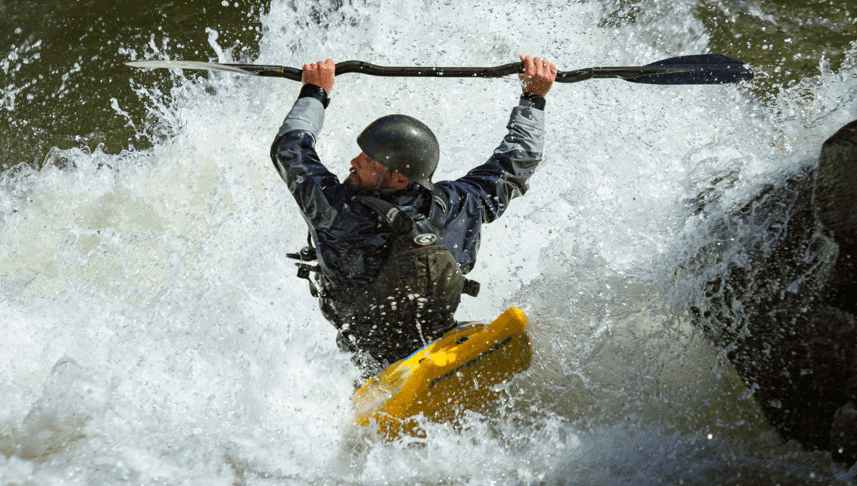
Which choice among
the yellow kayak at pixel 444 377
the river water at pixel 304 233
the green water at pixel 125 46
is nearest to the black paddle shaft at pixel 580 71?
the river water at pixel 304 233

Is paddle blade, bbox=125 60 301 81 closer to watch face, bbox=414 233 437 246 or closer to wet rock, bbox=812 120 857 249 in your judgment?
watch face, bbox=414 233 437 246

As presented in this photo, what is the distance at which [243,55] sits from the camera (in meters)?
5.14

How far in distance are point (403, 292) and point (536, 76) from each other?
139 cm

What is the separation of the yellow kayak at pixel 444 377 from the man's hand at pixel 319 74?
1353mm

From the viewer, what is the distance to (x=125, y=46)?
5.32 metres

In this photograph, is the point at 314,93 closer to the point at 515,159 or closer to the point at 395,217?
the point at 395,217

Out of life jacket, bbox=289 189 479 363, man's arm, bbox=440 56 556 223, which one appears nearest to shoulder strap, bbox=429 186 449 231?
life jacket, bbox=289 189 479 363

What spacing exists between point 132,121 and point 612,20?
444 centimetres

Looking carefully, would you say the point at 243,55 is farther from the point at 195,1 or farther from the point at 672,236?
the point at 672,236

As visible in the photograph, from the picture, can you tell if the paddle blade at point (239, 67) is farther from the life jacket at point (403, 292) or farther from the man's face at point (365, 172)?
the life jacket at point (403, 292)

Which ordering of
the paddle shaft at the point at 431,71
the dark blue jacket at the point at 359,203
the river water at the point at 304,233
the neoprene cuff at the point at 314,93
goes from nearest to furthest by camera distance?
the dark blue jacket at the point at 359,203 < the river water at the point at 304,233 < the neoprene cuff at the point at 314,93 < the paddle shaft at the point at 431,71

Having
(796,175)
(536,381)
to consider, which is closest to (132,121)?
(536,381)

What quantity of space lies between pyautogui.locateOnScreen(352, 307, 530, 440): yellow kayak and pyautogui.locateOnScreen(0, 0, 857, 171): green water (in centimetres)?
367

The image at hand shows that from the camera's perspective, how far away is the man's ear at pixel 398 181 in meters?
2.36
